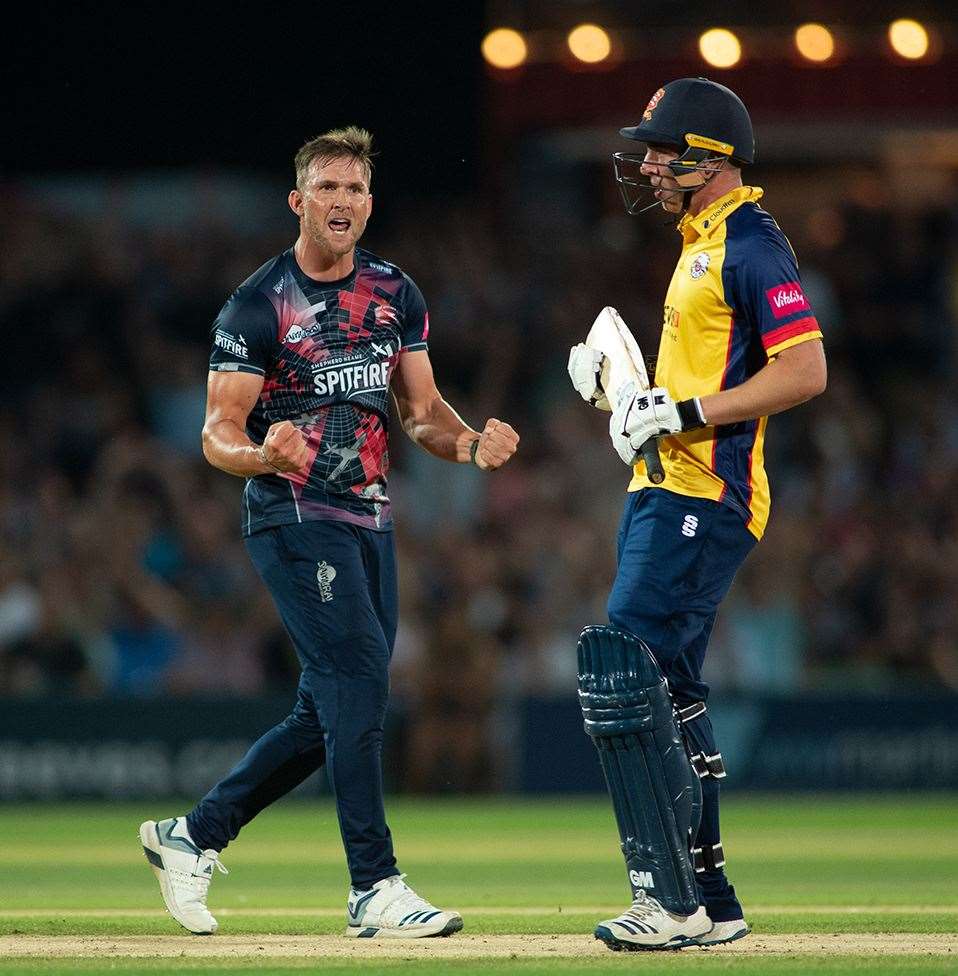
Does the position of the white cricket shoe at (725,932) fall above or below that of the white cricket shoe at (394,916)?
below

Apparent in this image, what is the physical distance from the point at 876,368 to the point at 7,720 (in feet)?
24.0

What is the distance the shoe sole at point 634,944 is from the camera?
16.5ft

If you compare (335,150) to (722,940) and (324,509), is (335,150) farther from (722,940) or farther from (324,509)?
(722,940)

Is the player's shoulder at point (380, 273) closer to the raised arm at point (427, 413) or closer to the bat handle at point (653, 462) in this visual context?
the raised arm at point (427, 413)

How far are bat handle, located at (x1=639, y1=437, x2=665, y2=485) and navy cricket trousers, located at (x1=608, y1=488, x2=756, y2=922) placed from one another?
4cm

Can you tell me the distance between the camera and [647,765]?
5.04 m

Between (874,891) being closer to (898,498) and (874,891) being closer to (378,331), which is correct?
(378,331)

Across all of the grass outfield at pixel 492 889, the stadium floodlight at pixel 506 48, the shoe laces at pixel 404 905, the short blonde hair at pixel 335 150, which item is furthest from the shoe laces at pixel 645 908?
the stadium floodlight at pixel 506 48

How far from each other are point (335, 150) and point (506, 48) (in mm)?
10378

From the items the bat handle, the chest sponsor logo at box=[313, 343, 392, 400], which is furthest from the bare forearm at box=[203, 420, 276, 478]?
the bat handle

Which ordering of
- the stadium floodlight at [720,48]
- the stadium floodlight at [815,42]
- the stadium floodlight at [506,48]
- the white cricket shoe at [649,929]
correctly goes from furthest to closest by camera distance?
the stadium floodlight at [506,48], the stadium floodlight at [815,42], the stadium floodlight at [720,48], the white cricket shoe at [649,929]

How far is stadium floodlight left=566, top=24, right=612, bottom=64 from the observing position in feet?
Answer: 51.5

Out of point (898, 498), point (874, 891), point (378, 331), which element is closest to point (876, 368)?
point (898, 498)

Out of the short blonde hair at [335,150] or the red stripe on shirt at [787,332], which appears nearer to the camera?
the red stripe on shirt at [787,332]
